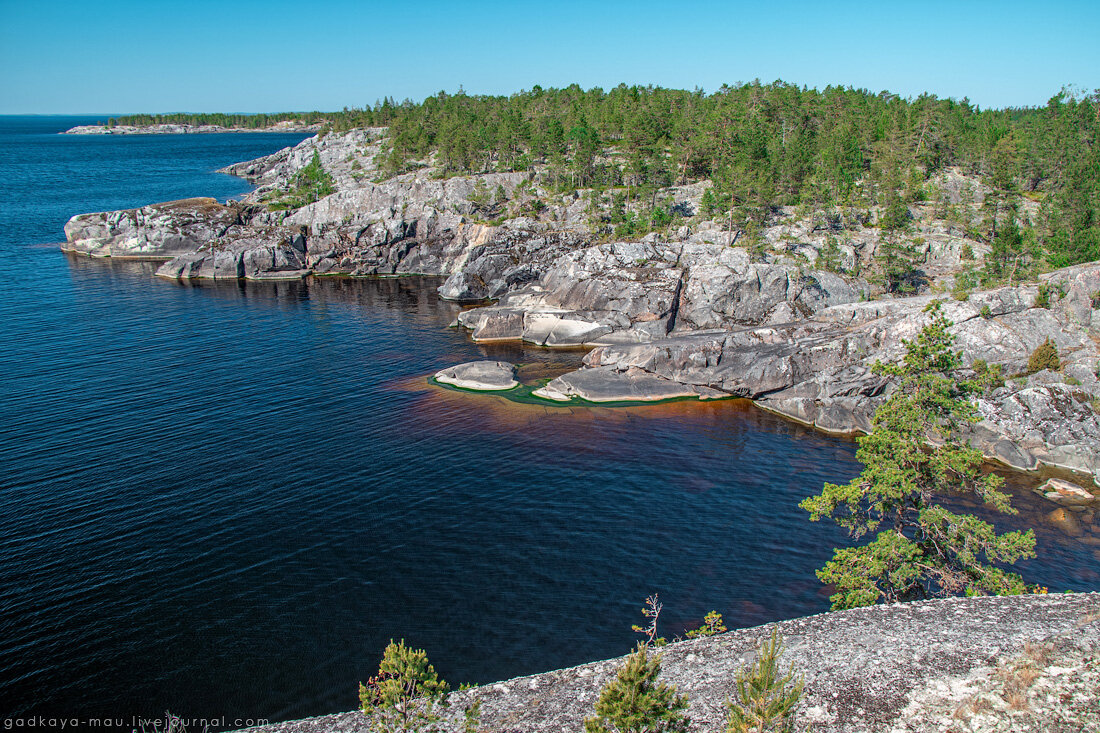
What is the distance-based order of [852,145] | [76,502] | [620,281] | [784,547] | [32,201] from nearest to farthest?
[784,547], [76,502], [620,281], [852,145], [32,201]

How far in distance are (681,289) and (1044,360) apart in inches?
1473

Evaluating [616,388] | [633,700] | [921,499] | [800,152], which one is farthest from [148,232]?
[633,700]

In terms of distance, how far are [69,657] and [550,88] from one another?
604ft

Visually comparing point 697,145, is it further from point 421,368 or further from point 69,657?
point 69,657

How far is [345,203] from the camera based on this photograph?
399ft

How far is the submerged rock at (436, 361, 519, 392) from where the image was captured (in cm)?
6606

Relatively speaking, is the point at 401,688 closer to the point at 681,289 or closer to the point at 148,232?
the point at 681,289

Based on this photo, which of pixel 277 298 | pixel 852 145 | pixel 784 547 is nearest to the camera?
pixel 784 547

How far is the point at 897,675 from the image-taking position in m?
23.2

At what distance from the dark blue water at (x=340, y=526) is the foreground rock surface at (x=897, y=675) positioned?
273 inches

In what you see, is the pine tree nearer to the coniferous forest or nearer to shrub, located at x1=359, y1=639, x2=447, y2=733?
shrub, located at x1=359, y1=639, x2=447, y2=733

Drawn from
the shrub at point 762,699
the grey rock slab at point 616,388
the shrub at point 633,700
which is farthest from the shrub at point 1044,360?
the shrub at point 633,700

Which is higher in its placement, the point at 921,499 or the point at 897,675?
the point at 921,499

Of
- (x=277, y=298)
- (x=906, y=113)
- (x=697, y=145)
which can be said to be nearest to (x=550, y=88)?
(x=697, y=145)
